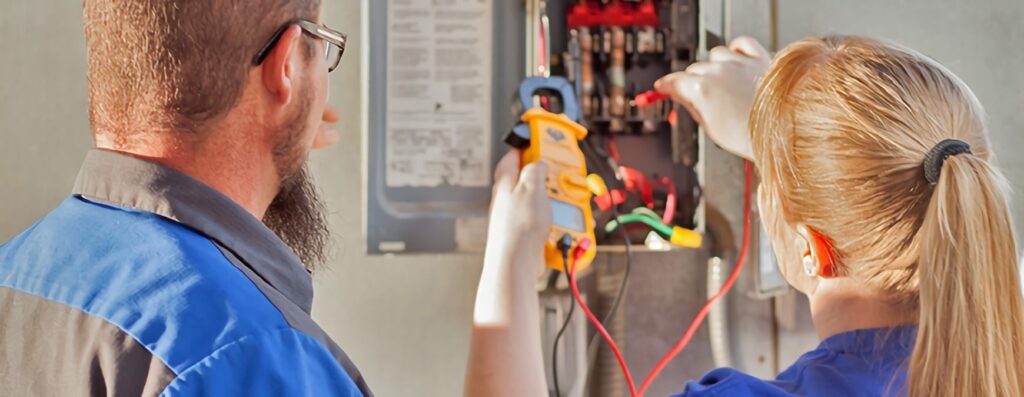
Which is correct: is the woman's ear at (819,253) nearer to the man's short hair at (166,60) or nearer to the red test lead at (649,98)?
the red test lead at (649,98)

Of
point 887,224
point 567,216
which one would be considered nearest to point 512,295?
point 567,216

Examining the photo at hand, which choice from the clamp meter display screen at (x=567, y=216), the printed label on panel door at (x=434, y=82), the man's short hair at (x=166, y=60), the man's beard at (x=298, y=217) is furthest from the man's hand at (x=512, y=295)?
the man's short hair at (x=166, y=60)

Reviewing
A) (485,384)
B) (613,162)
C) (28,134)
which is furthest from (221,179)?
(28,134)

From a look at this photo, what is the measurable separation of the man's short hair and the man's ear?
0.03 m

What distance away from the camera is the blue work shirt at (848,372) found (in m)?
0.95

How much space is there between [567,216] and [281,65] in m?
0.55

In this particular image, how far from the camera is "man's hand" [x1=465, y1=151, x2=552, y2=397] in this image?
117cm

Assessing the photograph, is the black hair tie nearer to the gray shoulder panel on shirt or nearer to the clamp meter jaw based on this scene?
the clamp meter jaw

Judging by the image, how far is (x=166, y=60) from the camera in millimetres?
818

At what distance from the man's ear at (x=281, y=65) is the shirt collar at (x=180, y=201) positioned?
0.12 m

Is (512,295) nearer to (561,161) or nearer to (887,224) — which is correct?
(561,161)

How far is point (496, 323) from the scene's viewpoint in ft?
3.99

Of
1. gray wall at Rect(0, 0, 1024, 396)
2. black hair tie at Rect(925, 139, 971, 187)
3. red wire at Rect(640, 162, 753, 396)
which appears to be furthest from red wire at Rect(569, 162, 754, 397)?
black hair tie at Rect(925, 139, 971, 187)

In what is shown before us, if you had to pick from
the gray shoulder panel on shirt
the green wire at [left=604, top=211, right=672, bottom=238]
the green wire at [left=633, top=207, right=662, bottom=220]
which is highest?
the green wire at [left=633, top=207, right=662, bottom=220]
